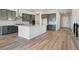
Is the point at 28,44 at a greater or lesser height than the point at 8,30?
lesser

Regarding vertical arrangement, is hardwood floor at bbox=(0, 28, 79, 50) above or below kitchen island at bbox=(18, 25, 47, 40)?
below

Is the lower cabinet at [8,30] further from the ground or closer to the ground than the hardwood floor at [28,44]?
further from the ground

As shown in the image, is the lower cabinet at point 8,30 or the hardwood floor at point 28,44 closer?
the hardwood floor at point 28,44

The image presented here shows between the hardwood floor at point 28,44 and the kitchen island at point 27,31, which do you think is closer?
the hardwood floor at point 28,44

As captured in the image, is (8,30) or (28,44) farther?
(8,30)

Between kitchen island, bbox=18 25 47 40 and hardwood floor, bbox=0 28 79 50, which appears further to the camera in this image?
kitchen island, bbox=18 25 47 40

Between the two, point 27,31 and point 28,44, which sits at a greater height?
point 27,31

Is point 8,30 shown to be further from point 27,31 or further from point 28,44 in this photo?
point 28,44

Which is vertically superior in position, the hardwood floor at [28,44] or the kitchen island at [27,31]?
the kitchen island at [27,31]

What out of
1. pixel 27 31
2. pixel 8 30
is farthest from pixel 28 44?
pixel 8 30

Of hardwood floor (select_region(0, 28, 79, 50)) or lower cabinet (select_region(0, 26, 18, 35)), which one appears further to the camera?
lower cabinet (select_region(0, 26, 18, 35))
